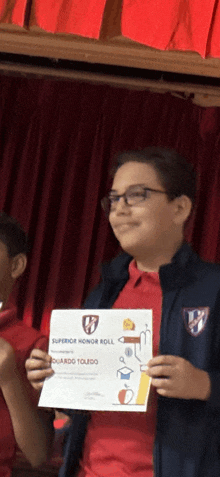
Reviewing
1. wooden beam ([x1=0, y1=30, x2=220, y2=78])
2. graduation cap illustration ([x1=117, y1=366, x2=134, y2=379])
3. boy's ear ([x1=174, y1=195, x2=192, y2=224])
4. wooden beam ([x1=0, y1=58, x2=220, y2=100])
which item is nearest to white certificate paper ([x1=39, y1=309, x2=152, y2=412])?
graduation cap illustration ([x1=117, y1=366, x2=134, y2=379])

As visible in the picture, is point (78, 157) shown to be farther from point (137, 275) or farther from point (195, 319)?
point (195, 319)

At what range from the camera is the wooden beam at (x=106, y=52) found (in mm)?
2082

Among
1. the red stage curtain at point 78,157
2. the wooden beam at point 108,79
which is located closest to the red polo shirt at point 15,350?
the red stage curtain at point 78,157

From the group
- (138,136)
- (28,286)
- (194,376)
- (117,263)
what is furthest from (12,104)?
(194,376)

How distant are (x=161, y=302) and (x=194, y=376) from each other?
20 cm

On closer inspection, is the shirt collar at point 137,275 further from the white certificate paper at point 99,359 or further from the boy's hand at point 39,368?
the boy's hand at point 39,368

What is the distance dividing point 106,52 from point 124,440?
5.19ft

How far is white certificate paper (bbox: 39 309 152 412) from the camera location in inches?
40.9

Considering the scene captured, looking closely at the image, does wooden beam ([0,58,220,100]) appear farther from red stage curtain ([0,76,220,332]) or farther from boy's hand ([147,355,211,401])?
boy's hand ([147,355,211,401])

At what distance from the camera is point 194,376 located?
99cm

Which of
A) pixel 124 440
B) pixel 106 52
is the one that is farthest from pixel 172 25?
pixel 124 440

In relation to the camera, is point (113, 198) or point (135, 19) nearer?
point (113, 198)

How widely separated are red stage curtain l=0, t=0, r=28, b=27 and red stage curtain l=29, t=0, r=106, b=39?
4 centimetres

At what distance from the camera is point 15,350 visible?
1292 mm
